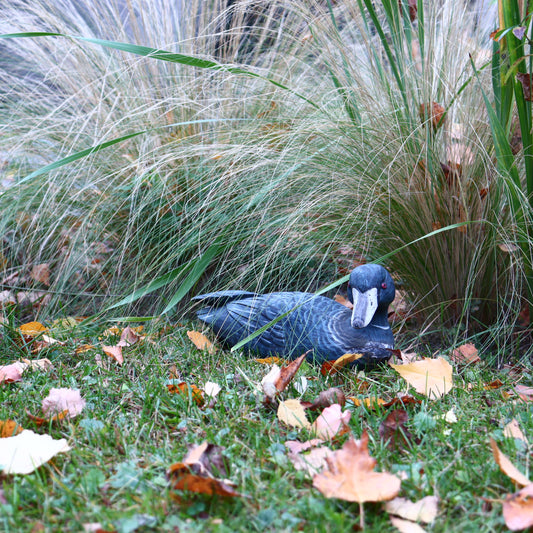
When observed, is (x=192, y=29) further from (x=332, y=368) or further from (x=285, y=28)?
(x=332, y=368)

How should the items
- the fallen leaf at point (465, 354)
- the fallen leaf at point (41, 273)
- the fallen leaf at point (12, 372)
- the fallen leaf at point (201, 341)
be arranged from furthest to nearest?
the fallen leaf at point (41, 273), the fallen leaf at point (201, 341), the fallen leaf at point (465, 354), the fallen leaf at point (12, 372)

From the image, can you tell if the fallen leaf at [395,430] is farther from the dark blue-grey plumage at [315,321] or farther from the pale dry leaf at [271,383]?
the dark blue-grey plumage at [315,321]

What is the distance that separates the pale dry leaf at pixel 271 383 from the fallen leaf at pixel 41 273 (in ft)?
4.56

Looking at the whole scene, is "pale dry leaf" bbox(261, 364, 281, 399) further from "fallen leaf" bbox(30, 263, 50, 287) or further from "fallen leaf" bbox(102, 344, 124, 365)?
"fallen leaf" bbox(30, 263, 50, 287)

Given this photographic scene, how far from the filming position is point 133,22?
3062 mm

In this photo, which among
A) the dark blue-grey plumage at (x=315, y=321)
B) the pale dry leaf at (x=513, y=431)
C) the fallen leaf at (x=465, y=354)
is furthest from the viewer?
the fallen leaf at (x=465, y=354)

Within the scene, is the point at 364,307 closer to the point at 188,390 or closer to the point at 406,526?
the point at 188,390

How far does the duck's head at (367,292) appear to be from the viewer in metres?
1.84

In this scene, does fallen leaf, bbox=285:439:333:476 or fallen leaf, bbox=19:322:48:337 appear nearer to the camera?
fallen leaf, bbox=285:439:333:476

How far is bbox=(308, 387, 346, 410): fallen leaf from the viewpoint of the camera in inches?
60.3

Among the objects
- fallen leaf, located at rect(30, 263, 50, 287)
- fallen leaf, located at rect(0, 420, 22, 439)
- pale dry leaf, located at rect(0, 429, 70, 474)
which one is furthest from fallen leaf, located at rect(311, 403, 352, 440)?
fallen leaf, located at rect(30, 263, 50, 287)

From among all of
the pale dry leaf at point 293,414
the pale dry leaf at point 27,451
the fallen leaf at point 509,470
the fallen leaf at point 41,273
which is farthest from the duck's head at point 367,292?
the fallen leaf at point 41,273

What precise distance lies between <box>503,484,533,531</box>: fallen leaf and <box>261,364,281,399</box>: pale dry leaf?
2.23 ft

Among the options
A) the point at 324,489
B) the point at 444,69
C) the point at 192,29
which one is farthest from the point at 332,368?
the point at 192,29
